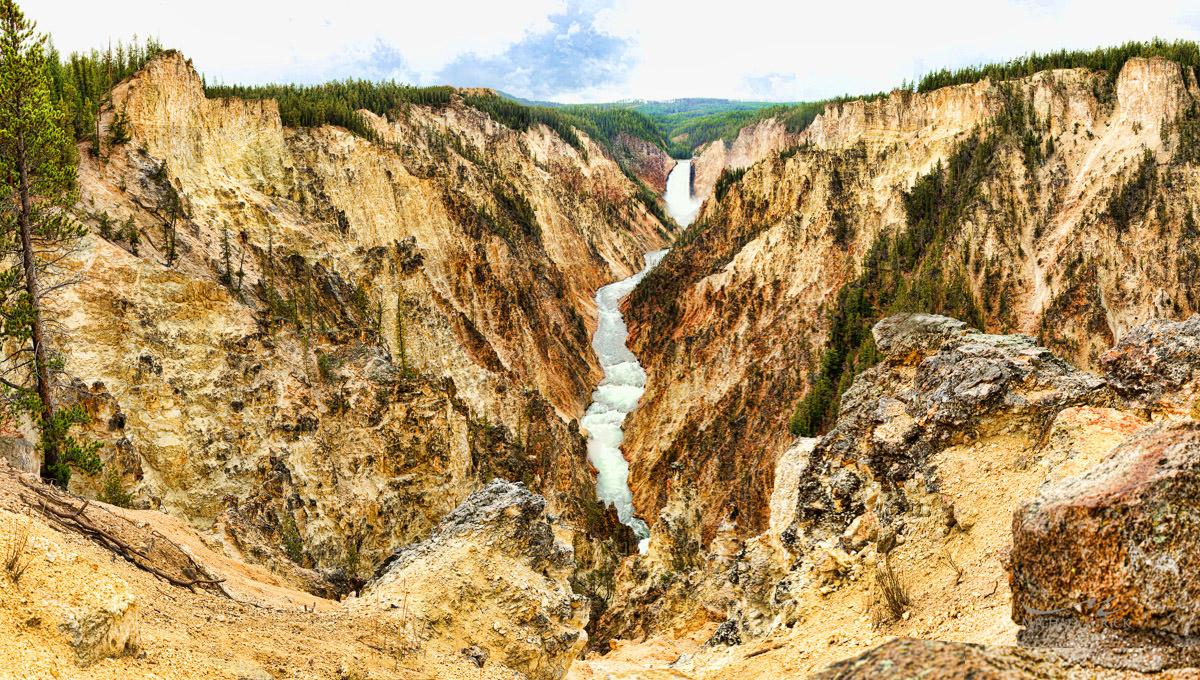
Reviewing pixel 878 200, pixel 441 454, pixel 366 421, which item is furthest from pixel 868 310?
pixel 366 421

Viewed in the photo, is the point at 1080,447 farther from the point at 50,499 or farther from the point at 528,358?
the point at 528,358

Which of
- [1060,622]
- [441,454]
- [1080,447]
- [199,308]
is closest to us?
[1060,622]

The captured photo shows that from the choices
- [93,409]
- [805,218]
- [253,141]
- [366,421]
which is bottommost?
[366,421]

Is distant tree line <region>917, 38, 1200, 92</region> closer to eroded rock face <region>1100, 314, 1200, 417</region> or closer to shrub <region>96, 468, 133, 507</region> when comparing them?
eroded rock face <region>1100, 314, 1200, 417</region>

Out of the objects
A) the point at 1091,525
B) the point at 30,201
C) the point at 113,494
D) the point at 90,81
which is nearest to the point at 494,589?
the point at 113,494

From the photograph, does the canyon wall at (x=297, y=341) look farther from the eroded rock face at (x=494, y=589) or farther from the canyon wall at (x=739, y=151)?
the canyon wall at (x=739, y=151)

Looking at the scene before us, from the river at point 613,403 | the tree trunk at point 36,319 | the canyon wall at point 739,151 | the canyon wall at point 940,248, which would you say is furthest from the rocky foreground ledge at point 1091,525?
the canyon wall at point 739,151

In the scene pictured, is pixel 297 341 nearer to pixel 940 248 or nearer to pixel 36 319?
pixel 36 319
